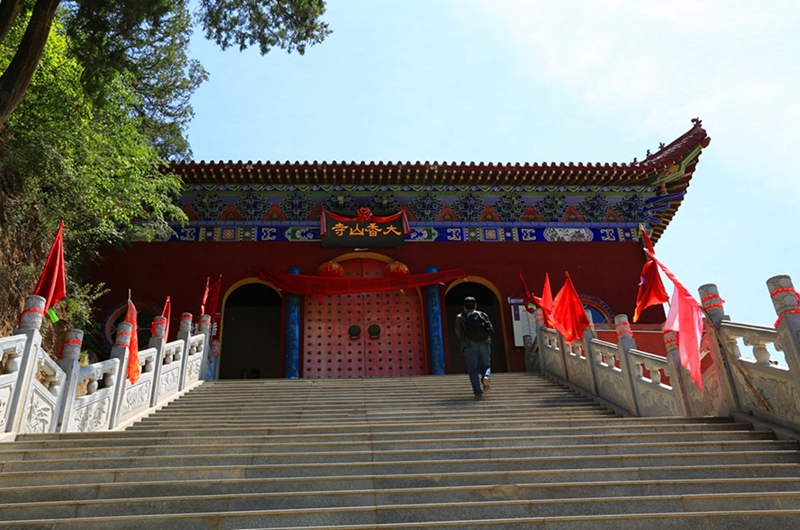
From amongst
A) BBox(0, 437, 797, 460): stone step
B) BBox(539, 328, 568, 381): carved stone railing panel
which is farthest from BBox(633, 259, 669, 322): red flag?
BBox(0, 437, 797, 460): stone step

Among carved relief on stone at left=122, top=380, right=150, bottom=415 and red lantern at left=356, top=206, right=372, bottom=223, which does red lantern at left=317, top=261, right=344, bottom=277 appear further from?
carved relief on stone at left=122, top=380, right=150, bottom=415

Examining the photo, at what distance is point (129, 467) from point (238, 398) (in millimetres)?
3359

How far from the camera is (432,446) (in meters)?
4.61

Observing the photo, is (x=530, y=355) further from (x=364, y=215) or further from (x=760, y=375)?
(x=760, y=375)

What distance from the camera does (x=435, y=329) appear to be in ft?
37.7

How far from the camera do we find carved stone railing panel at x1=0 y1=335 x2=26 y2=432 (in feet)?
15.7

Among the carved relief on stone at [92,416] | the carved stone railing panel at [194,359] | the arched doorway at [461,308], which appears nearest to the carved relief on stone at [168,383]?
the carved stone railing panel at [194,359]

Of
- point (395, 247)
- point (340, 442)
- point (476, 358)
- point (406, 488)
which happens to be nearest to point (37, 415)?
A: point (340, 442)

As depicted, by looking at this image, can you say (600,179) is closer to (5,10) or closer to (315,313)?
(315,313)

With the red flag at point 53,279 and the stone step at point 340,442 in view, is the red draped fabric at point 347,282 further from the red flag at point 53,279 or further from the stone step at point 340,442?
the stone step at point 340,442

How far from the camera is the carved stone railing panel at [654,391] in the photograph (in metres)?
6.00

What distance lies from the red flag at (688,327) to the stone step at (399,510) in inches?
90.6

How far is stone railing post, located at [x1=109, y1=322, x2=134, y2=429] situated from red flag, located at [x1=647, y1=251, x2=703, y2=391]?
554 cm

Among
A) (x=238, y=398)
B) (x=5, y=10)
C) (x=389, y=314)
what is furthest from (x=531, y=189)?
(x=5, y=10)
